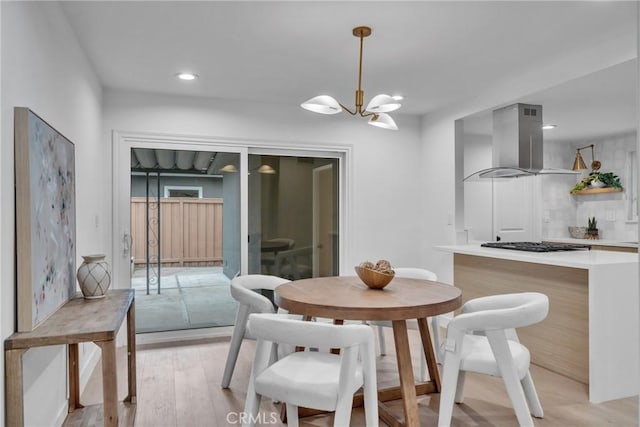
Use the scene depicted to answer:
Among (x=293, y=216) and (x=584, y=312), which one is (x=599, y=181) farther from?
(x=293, y=216)

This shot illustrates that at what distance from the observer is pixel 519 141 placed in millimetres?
3932

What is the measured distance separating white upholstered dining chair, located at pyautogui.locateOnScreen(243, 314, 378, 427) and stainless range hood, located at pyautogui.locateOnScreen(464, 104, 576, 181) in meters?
2.67

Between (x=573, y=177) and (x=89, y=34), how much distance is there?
6.47m

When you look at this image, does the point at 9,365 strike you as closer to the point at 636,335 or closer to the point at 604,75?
the point at 636,335

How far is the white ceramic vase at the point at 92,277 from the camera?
2.44 m

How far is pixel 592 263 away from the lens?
2.79 metres

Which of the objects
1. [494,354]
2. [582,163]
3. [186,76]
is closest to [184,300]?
[186,76]

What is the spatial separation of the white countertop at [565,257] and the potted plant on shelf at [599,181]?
308cm

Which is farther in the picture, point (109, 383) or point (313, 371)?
point (313, 371)

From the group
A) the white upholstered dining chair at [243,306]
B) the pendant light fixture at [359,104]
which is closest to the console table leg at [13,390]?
the white upholstered dining chair at [243,306]

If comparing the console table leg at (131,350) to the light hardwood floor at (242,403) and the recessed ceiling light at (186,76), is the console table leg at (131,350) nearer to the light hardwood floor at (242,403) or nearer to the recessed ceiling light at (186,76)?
the light hardwood floor at (242,403)

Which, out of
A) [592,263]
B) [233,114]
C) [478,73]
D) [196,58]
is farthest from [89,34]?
[592,263]

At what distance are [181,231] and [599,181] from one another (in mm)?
5446

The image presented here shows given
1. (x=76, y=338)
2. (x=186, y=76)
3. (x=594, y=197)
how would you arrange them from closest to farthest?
(x=76, y=338) < (x=186, y=76) < (x=594, y=197)
